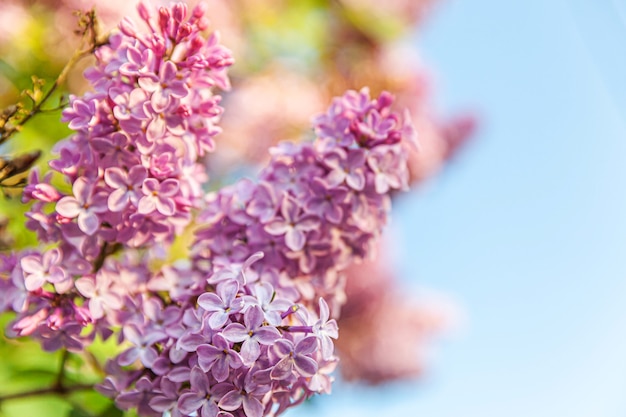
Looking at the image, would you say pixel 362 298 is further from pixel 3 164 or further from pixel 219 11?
pixel 3 164

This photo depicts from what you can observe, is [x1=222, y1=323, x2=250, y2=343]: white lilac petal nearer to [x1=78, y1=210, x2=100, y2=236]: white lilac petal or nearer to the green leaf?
[x1=78, y1=210, x2=100, y2=236]: white lilac petal

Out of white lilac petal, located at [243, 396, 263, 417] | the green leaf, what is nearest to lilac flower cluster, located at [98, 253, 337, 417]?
white lilac petal, located at [243, 396, 263, 417]

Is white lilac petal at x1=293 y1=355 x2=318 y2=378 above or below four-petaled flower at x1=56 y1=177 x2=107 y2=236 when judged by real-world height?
below

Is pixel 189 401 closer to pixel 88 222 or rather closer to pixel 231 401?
pixel 231 401

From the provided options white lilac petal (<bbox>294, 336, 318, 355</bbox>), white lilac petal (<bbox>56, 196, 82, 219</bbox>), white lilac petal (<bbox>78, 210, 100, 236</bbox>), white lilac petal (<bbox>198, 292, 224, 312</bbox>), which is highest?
white lilac petal (<bbox>56, 196, 82, 219</bbox>)

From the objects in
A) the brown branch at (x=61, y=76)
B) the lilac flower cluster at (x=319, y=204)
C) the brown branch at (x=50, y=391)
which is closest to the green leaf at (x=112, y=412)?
the brown branch at (x=50, y=391)

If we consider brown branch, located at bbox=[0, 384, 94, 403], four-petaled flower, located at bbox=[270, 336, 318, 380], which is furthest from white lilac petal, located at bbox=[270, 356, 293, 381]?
brown branch, located at bbox=[0, 384, 94, 403]

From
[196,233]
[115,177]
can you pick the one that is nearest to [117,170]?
[115,177]

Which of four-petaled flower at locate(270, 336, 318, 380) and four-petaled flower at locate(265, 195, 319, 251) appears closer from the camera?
four-petaled flower at locate(270, 336, 318, 380)

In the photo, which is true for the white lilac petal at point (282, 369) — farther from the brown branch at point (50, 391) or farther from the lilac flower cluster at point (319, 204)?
the brown branch at point (50, 391)
